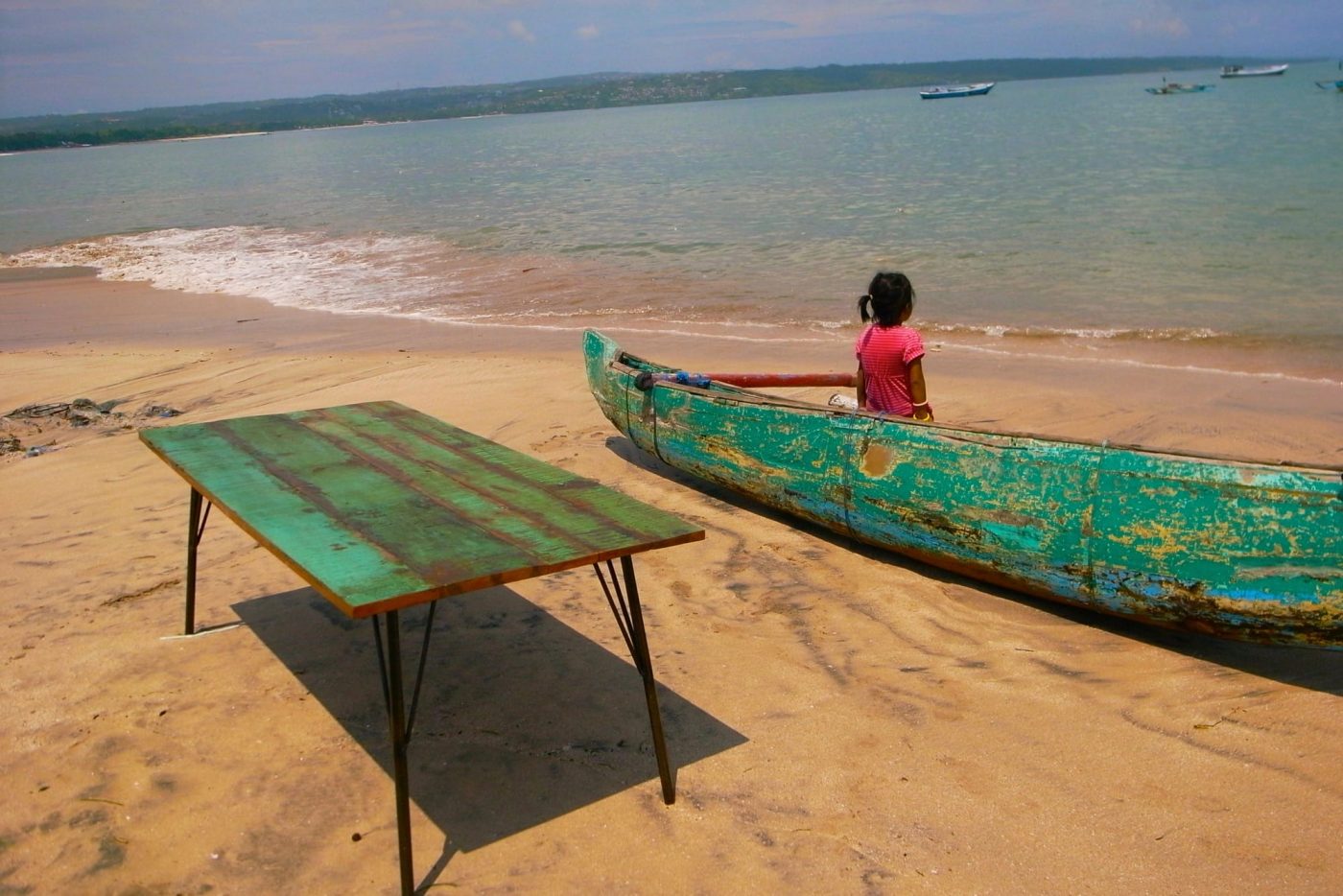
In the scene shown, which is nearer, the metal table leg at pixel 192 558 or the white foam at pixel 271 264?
the metal table leg at pixel 192 558

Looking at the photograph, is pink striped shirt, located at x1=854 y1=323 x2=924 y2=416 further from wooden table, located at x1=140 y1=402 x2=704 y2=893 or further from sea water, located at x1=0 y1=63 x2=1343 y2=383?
sea water, located at x1=0 y1=63 x2=1343 y2=383

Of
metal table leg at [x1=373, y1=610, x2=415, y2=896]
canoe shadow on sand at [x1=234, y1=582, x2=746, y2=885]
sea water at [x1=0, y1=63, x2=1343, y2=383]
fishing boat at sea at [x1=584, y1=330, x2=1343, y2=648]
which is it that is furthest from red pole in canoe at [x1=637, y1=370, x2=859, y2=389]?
sea water at [x1=0, y1=63, x2=1343, y2=383]

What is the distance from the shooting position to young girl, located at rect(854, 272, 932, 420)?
5.11 m

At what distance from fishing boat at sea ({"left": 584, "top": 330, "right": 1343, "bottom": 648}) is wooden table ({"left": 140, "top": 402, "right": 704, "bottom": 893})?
1795mm

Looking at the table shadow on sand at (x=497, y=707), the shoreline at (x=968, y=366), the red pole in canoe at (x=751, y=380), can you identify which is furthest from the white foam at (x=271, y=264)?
the table shadow on sand at (x=497, y=707)

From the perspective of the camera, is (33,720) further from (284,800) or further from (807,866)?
A: (807,866)

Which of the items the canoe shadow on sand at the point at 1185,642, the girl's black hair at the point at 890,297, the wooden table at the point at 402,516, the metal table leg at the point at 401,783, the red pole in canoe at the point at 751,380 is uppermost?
the girl's black hair at the point at 890,297

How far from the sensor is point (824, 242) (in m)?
17.6

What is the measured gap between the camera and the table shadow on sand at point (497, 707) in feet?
10.5

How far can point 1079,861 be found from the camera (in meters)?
2.86

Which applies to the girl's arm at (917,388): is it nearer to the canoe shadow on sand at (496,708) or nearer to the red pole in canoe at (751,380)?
the red pole in canoe at (751,380)

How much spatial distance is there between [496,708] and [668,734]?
2.02 feet

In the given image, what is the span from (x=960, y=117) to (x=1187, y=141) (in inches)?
1324

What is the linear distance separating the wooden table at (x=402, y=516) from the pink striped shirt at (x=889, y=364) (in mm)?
2211
